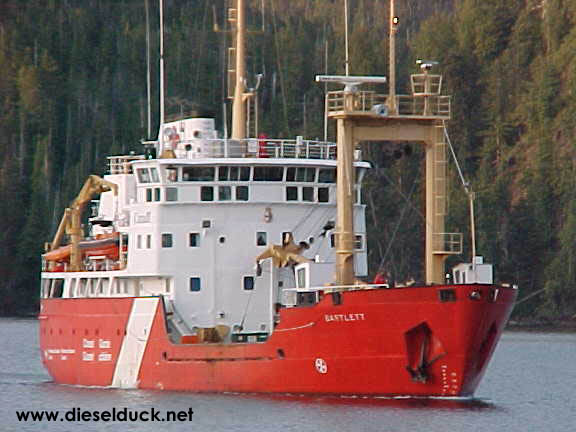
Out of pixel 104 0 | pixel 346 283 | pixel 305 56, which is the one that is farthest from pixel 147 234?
pixel 104 0

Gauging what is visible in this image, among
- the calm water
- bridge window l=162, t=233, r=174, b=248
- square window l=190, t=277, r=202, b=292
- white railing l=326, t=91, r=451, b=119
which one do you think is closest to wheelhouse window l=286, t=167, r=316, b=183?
white railing l=326, t=91, r=451, b=119

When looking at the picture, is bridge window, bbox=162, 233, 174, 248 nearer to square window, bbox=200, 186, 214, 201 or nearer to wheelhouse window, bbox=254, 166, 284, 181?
square window, bbox=200, 186, 214, 201

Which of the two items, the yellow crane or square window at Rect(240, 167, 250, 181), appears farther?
the yellow crane

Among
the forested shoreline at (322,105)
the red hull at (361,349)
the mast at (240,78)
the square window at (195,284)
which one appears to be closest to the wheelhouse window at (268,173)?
the mast at (240,78)

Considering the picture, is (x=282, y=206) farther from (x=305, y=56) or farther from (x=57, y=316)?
(x=305, y=56)

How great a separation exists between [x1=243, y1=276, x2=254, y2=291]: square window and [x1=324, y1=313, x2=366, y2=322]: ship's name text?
4.19 meters

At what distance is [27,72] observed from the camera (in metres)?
124

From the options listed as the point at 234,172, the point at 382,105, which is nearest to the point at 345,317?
the point at 382,105

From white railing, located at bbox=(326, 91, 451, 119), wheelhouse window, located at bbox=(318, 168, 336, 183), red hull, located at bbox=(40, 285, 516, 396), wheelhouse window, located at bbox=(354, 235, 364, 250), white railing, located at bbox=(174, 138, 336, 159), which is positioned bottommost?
red hull, located at bbox=(40, 285, 516, 396)

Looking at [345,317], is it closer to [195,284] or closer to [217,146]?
[195,284]

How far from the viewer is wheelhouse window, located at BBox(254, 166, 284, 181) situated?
140 ft

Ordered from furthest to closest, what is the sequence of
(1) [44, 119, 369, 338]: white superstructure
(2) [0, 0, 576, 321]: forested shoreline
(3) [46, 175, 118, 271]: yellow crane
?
(2) [0, 0, 576, 321]: forested shoreline → (3) [46, 175, 118, 271]: yellow crane → (1) [44, 119, 369, 338]: white superstructure

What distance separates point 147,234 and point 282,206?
3826mm

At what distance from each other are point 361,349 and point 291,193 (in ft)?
20.0
